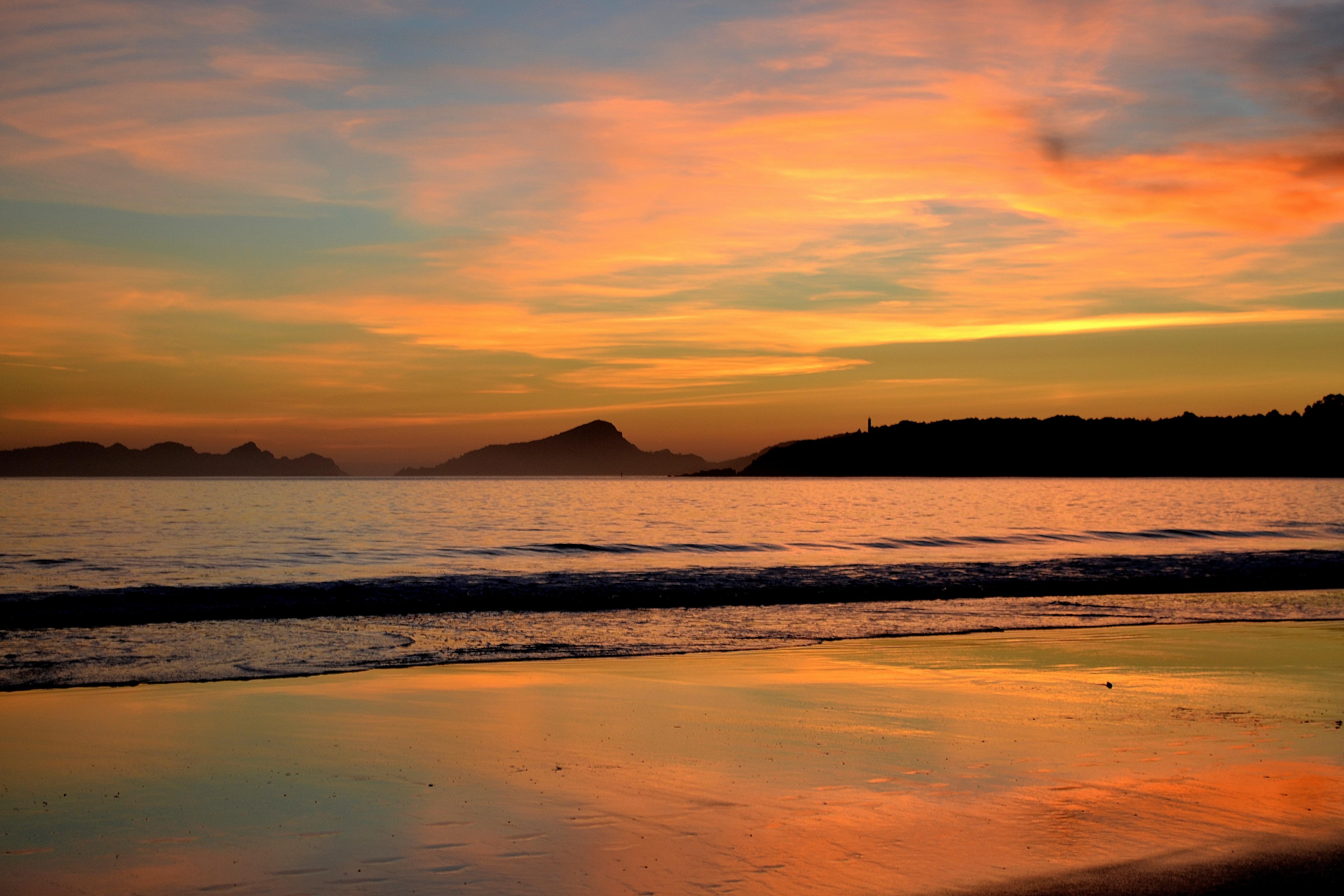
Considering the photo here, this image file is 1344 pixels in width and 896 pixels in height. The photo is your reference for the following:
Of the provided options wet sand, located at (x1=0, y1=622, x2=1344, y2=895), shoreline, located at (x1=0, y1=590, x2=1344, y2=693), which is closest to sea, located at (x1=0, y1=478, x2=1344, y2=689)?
shoreline, located at (x1=0, y1=590, x2=1344, y2=693)

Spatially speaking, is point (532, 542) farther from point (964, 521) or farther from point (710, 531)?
point (964, 521)

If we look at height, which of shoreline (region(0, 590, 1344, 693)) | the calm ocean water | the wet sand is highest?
the wet sand

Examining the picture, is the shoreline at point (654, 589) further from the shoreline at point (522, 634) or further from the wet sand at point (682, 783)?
the wet sand at point (682, 783)

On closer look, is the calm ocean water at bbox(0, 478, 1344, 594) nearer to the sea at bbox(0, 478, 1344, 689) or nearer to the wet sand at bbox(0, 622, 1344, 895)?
the sea at bbox(0, 478, 1344, 689)

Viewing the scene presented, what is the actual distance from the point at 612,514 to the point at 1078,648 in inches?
2450

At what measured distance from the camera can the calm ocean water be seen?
3425cm

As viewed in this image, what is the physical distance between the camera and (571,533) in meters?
53.8

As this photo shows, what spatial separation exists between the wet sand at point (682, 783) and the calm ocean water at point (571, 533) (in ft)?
64.0

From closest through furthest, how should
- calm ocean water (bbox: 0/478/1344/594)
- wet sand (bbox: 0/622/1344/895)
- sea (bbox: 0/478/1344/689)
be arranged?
1. wet sand (bbox: 0/622/1344/895)
2. sea (bbox: 0/478/1344/689)
3. calm ocean water (bbox: 0/478/1344/594)

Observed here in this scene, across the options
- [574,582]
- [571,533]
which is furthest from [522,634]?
[571,533]

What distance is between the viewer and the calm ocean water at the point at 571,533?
34.2 metres

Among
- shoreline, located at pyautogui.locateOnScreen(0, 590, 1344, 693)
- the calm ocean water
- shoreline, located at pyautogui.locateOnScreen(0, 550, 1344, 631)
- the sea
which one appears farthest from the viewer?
the calm ocean water

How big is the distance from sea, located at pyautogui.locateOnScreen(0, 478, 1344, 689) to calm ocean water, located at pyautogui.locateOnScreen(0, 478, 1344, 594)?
1.05 feet

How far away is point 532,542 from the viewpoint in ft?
153
